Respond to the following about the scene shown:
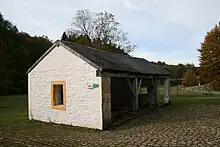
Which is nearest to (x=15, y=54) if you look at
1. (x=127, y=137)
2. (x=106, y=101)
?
(x=106, y=101)

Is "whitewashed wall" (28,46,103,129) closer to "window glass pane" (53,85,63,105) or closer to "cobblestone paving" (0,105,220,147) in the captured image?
"window glass pane" (53,85,63,105)

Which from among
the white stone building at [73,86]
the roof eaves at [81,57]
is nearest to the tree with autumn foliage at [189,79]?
the white stone building at [73,86]

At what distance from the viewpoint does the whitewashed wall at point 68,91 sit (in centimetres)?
1384

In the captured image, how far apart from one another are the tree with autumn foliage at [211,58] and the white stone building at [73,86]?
1931 cm

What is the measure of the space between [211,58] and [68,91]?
81.3 feet

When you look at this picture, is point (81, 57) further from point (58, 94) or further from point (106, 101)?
point (58, 94)

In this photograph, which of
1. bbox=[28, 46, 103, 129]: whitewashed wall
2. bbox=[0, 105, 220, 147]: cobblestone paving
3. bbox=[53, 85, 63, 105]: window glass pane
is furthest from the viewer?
bbox=[53, 85, 63, 105]: window glass pane

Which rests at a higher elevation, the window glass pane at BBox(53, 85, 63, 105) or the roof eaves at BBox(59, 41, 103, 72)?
the roof eaves at BBox(59, 41, 103, 72)

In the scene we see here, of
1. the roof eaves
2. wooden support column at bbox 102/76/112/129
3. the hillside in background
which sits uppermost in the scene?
the hillside in background

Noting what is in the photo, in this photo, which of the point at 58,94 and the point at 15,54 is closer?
the point at 58,94

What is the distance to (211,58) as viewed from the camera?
35.3 m

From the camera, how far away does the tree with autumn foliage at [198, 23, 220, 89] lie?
114ft

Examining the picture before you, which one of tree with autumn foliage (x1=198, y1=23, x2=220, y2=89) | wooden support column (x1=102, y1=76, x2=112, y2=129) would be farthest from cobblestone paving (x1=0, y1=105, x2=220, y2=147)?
tree with autumn foliage (x1=198, y1=23, x2=220, y2=89)

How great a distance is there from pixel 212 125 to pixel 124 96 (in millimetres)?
10603
